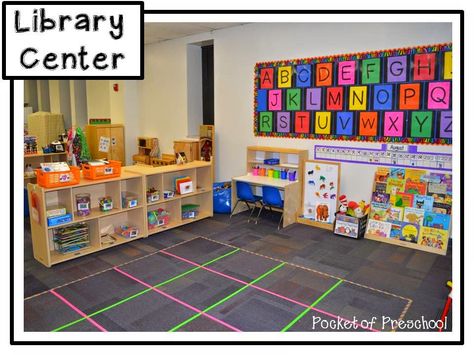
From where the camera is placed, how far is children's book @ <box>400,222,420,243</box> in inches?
209

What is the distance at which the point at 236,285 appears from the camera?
13.6 ft

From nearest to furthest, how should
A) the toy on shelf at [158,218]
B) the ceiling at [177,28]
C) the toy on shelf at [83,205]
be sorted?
the toy on shelf at [83,205] → the toy on shelf at [158,218] → the ceiling at [177,28]

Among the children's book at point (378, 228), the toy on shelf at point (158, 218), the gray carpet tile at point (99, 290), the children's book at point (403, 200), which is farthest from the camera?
the toy on shelf at point (158, 218)

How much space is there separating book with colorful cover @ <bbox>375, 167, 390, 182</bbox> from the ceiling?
3515 mm

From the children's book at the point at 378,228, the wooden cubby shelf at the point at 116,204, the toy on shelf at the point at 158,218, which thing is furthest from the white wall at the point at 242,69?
the toy on shelf at the point at 158,218

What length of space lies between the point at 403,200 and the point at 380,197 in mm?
317

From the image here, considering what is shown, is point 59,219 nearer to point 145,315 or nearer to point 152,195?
point 152,195

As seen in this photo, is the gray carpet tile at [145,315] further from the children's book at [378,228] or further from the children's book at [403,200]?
the children's book at [403,200]

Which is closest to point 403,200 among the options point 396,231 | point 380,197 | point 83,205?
point 380,197

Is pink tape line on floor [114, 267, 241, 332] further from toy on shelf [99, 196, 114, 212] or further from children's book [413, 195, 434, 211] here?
children's book [413, 195, 434, 211]

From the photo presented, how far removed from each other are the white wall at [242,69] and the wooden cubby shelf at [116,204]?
1.31 m

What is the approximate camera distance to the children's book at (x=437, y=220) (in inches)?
202

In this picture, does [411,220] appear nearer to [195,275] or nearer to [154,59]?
[195,275]
